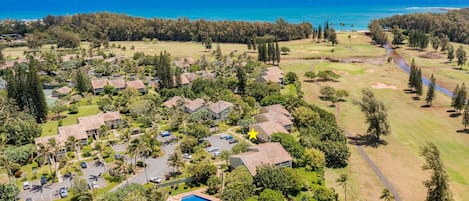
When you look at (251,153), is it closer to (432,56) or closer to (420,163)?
(420,163)

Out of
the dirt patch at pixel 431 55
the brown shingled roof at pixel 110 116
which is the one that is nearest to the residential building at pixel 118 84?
the brown shingled roof at pixel 110 116

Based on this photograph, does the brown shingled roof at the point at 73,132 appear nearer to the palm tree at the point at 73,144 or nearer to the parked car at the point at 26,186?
the palm tree at the point at 73,144

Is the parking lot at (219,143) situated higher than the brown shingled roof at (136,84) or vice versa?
the brown shingled roof at (136,84)

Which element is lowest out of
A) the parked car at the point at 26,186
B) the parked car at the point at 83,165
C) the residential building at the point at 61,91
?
the parked car at the point at 26,186

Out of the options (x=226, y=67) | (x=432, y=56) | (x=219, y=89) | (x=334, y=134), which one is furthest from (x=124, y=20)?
(x=334, y=134)

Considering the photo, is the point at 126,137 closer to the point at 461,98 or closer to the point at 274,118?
the point at 274,118

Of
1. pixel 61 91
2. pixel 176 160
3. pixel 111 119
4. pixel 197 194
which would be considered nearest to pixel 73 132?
pixel 111 119

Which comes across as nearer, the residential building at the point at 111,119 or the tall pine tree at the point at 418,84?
the residential building at the point at 111,119
